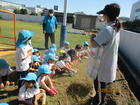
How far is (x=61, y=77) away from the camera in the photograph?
3.91 meters

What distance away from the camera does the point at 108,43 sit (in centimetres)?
214

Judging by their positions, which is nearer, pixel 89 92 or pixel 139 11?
pixel 89 92

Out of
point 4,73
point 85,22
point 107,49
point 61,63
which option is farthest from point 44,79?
point 85,22

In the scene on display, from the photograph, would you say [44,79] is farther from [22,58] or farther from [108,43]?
[108,43]

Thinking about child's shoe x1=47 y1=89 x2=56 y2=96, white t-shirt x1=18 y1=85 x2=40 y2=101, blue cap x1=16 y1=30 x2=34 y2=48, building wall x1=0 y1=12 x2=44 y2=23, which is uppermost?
building wall x1=0 y1=12 x2=44 y2=23

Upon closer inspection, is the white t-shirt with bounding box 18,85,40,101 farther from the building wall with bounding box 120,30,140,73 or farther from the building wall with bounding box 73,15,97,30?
the building wall with bounding box 73,15,97,30

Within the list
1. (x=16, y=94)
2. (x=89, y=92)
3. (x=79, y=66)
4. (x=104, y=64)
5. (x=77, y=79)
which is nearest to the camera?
(x=104, y=64)

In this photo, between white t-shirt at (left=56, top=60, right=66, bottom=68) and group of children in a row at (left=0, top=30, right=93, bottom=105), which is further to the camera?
white t-shirt at (left=56, top=60, right=66, bottom=68)

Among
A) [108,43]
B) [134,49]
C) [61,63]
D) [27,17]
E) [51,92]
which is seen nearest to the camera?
[108,43]

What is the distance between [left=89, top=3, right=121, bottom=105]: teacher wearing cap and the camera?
80.6 inches

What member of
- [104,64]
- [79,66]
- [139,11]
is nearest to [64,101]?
[104,64]

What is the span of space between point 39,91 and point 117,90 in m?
1.90

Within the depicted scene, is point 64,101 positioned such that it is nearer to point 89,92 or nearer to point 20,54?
point 89,92

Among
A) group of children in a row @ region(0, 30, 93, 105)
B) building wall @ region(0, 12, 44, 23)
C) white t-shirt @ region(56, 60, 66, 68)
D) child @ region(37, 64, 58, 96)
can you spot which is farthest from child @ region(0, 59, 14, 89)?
building wall @ region(0, 12, 44, 23)
